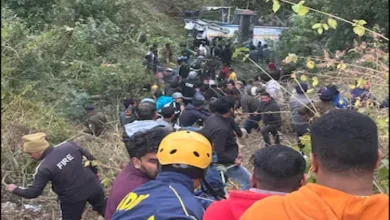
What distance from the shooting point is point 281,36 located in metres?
16.0

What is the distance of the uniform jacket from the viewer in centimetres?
217

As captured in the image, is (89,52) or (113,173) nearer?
(113,173)

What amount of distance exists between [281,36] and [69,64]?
6393 millimetres

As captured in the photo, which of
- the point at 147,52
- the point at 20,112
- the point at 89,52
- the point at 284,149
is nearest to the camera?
the point at 284,149

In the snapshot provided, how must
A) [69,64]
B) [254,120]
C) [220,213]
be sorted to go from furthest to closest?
[69,64] < [254,120] < [220,213]

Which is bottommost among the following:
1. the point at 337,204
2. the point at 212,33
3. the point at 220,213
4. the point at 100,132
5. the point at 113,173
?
the point at 212,33

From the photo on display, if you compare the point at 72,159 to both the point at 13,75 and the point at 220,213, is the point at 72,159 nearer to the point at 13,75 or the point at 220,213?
the point at 220,213

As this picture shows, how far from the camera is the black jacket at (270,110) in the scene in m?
7.69

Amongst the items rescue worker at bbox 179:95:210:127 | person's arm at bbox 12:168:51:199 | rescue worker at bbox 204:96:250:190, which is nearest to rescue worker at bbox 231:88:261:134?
rescue worker at bbox 179:95:210:127

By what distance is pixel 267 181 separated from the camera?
2.15 metres

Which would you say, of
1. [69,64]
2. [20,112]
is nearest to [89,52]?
[69,64]

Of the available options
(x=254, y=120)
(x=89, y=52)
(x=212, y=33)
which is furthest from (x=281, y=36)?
(x=254, y=120)

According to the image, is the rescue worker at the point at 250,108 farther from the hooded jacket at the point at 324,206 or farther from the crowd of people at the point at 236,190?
the hooded jacket at the point at 324,206

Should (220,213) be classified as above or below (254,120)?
above
